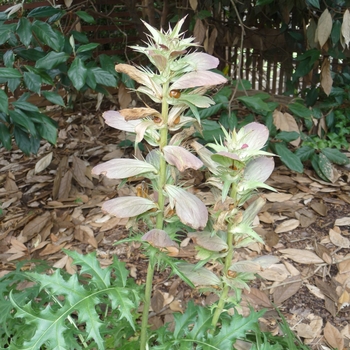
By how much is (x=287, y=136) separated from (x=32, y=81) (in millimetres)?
1391

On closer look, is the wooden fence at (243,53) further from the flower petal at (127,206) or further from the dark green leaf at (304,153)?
the flower petal at (127,206)

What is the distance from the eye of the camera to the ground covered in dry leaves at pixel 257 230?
78.9 inches

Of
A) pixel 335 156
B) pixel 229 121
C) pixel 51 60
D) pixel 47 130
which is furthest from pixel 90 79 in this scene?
pixel 335 156

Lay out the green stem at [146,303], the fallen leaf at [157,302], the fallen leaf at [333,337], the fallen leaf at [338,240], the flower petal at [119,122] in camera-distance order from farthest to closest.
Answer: the fallen leaf at [338,240] < the fallen leaf at [157,302] < the fallen leaf at [333,337] < the green stem at [146,303] < the flower petal at [119,122]

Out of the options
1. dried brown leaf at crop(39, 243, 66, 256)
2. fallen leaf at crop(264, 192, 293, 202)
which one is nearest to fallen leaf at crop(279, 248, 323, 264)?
fallen leaf at crop(264, 192, 293, 202)

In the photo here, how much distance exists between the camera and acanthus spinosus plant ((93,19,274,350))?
Answer: 95 centimetres

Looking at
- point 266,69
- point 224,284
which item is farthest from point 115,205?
point 266,69

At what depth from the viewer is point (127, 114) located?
933 millimetres

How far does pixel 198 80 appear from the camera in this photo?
36.4 inches

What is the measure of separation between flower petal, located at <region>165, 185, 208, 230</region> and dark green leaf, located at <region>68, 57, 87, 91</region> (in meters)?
1.25

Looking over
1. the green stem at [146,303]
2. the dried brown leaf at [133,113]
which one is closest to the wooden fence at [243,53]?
the green stem at [146,303]

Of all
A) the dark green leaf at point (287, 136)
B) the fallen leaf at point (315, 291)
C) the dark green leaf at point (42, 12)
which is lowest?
the fallen leaf at point (315, 291)

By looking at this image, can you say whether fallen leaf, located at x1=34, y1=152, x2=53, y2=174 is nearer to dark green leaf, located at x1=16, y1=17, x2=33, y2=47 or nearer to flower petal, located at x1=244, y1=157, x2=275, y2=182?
dark green leaf, located at x1=16, y1=17, x2=33, y2=47

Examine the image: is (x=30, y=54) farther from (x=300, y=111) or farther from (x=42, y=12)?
(x=300, y=111)
